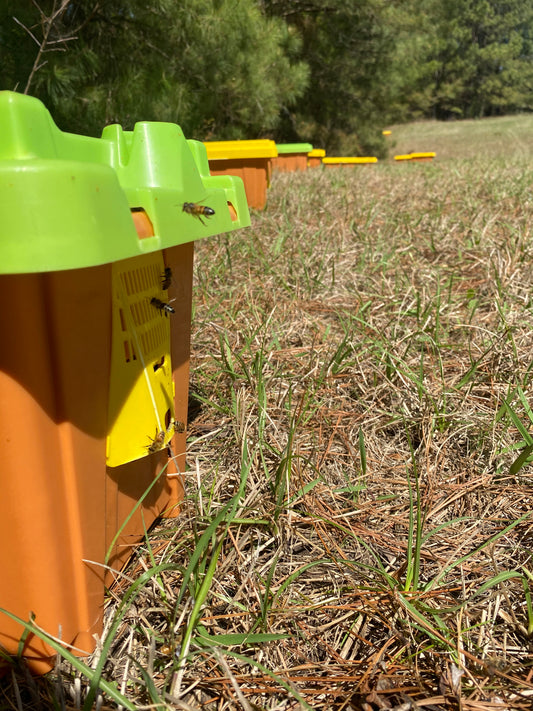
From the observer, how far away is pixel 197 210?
2.55 ft

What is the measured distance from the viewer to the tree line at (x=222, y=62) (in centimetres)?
318

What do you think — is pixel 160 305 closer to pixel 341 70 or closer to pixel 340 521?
pixel 340 521

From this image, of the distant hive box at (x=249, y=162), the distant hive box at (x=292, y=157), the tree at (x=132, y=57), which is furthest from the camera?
the distant hive box at (x=292, y=157)

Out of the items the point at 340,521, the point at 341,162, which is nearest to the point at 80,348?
the point at 340,521

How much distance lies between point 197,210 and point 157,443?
35cm

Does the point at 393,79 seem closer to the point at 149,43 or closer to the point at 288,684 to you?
the point at 149,43

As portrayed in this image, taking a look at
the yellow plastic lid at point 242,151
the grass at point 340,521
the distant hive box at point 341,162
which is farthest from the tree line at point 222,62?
the grass at point 340,521

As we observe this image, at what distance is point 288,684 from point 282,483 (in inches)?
12.7

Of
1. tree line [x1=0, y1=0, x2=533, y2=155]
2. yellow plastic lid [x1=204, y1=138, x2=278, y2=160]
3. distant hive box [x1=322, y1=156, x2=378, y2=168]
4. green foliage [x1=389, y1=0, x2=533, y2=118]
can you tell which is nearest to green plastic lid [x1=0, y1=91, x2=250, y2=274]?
tree line [x1=0, y1=0, x2=533, y2=155]

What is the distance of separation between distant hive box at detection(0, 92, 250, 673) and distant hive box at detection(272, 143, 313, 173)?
504 centimetres

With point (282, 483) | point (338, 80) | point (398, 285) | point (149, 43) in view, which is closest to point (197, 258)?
point (398, 285)

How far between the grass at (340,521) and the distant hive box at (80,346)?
0.09 metres

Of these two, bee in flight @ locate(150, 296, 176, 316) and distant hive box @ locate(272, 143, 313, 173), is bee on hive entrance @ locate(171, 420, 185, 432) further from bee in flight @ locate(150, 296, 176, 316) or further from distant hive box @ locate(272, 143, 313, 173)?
distant hive box @ locate(272, 143, 313, 173)

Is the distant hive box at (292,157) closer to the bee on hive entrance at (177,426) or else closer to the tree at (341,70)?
the tree at (341,70)
